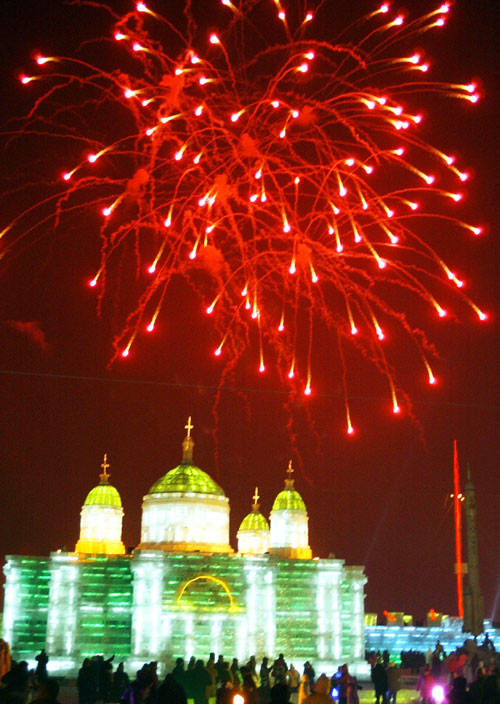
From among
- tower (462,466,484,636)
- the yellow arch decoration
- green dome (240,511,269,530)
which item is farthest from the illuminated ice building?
green dome (240,511,269,530)

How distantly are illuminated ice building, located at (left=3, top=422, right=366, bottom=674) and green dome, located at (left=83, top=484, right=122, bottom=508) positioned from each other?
3.99 metres

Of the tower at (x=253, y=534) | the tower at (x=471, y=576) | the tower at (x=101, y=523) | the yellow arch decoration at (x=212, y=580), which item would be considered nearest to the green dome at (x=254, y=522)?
the tower at (x=253, y=534)

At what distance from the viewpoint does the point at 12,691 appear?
10.4 metres

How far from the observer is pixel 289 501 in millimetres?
55656

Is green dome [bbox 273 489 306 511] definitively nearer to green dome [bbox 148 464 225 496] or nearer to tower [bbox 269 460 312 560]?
tower [bbox 269 460 312 560]

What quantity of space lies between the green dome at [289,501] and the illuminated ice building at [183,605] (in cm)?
602

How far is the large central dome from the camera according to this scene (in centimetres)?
5069

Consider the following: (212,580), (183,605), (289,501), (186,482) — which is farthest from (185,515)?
(289,501)

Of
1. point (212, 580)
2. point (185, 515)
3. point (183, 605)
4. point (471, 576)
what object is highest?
point (185, 515)

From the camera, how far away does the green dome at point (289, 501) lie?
55463mm

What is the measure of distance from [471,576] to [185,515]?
50.7 feet

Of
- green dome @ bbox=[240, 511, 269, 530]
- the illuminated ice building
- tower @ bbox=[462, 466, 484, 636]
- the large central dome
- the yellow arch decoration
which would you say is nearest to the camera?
the illuminated ice building

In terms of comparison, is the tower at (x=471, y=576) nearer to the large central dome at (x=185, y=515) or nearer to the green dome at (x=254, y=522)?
the green dome at (x=254, y=522)

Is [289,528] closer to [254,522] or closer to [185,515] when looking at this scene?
[254,522]
